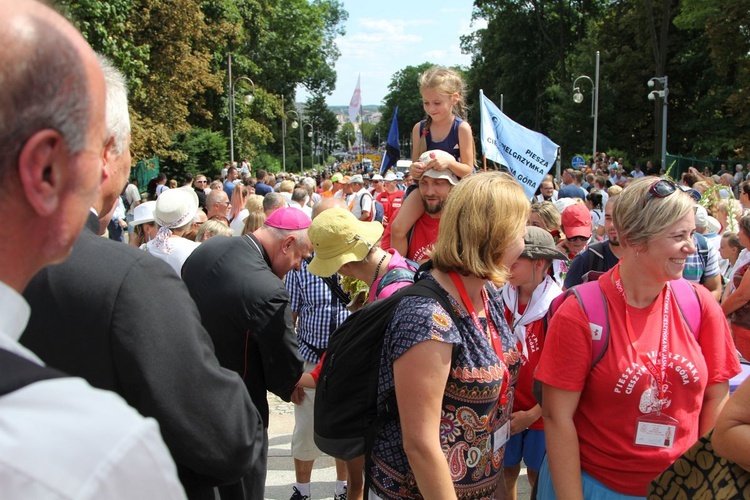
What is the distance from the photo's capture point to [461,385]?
7.91ft

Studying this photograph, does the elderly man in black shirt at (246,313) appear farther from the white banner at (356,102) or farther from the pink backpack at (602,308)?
the white banner at (356,102)

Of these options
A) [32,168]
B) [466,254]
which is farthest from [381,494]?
[32,168]

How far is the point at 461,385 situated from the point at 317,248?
133 centimetres

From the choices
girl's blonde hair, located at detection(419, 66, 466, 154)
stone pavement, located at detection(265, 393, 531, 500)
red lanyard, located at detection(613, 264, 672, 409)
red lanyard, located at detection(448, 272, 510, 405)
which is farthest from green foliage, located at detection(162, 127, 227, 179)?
red lanyard, located at detection(613, 264, 672, 409)

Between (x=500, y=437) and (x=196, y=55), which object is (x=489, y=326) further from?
(x=196, y=55)

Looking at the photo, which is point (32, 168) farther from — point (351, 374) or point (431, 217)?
point (431, 217)

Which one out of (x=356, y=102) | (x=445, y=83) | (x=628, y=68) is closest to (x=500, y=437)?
(x=445, y=83)

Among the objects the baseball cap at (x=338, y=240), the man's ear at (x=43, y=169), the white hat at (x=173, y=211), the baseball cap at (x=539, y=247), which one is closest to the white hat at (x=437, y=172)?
the baseball cap at (x=539, y=247)

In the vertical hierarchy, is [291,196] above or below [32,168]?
below

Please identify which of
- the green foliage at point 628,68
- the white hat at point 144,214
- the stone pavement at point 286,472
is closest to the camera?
the stone pavement at point 286,472

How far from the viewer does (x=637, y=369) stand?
248 cm

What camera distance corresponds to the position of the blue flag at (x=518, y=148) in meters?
6.80

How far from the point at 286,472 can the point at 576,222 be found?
10.4 feet

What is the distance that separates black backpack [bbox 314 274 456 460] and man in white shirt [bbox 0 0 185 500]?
5.32 feet
